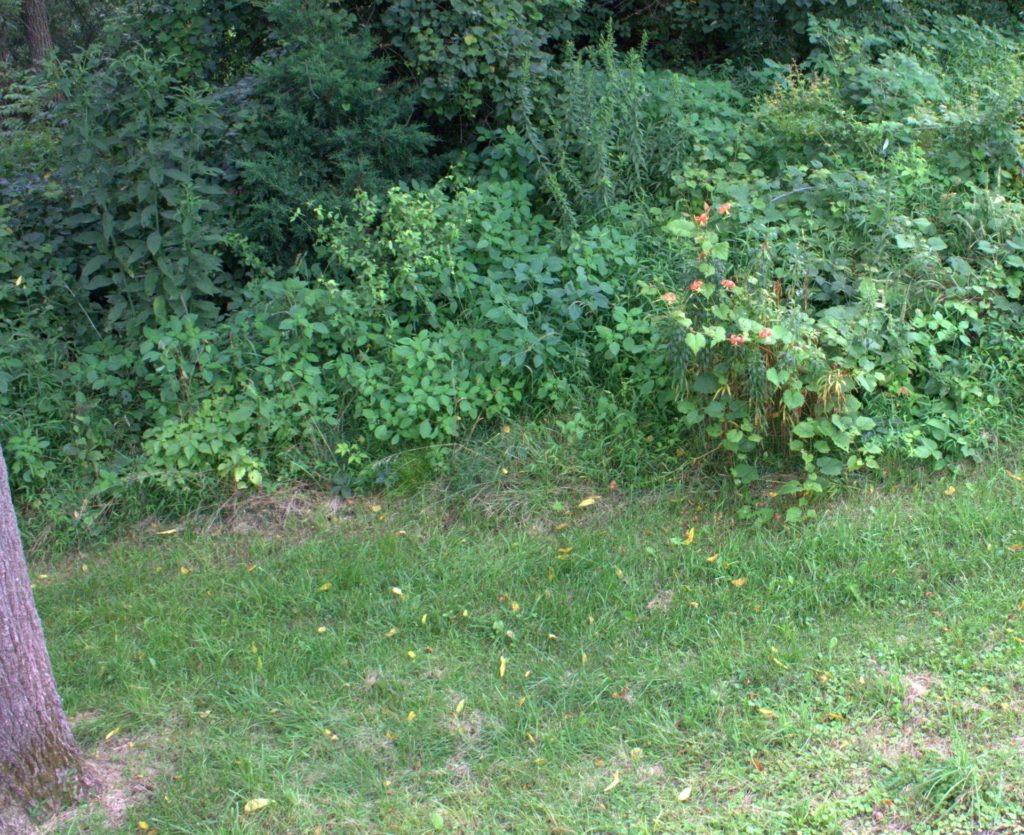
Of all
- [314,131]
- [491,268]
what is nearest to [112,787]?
[491,268]

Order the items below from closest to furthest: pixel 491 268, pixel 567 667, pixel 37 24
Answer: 1. pixel 567 667
2. pixel 491 268
3. pixel 37 24

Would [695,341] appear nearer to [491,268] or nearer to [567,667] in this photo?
[567,667]

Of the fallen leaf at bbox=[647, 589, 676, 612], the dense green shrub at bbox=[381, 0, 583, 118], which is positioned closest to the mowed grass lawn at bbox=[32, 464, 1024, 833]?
the fallen leaf at bbox=[647, 589, 676, 612]

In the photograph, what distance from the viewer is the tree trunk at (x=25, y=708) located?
319cm

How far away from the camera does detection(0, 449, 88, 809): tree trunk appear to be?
10.5 ft

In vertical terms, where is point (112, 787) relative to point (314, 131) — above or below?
below

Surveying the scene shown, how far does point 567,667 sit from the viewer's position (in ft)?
13.0

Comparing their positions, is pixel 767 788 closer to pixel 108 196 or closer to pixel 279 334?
pixel 279 334

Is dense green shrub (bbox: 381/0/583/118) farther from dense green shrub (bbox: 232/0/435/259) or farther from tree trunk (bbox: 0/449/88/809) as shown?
tree trunk (bbox: 0/449/88/809)

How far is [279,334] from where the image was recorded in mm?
5602

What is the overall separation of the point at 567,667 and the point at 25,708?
1921mm

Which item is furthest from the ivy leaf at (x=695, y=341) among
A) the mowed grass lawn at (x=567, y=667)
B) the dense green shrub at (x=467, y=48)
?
the dense green shrub at (x=467, y=48)

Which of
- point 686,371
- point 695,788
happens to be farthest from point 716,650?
point 686,371

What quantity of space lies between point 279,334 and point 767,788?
11.7ft
